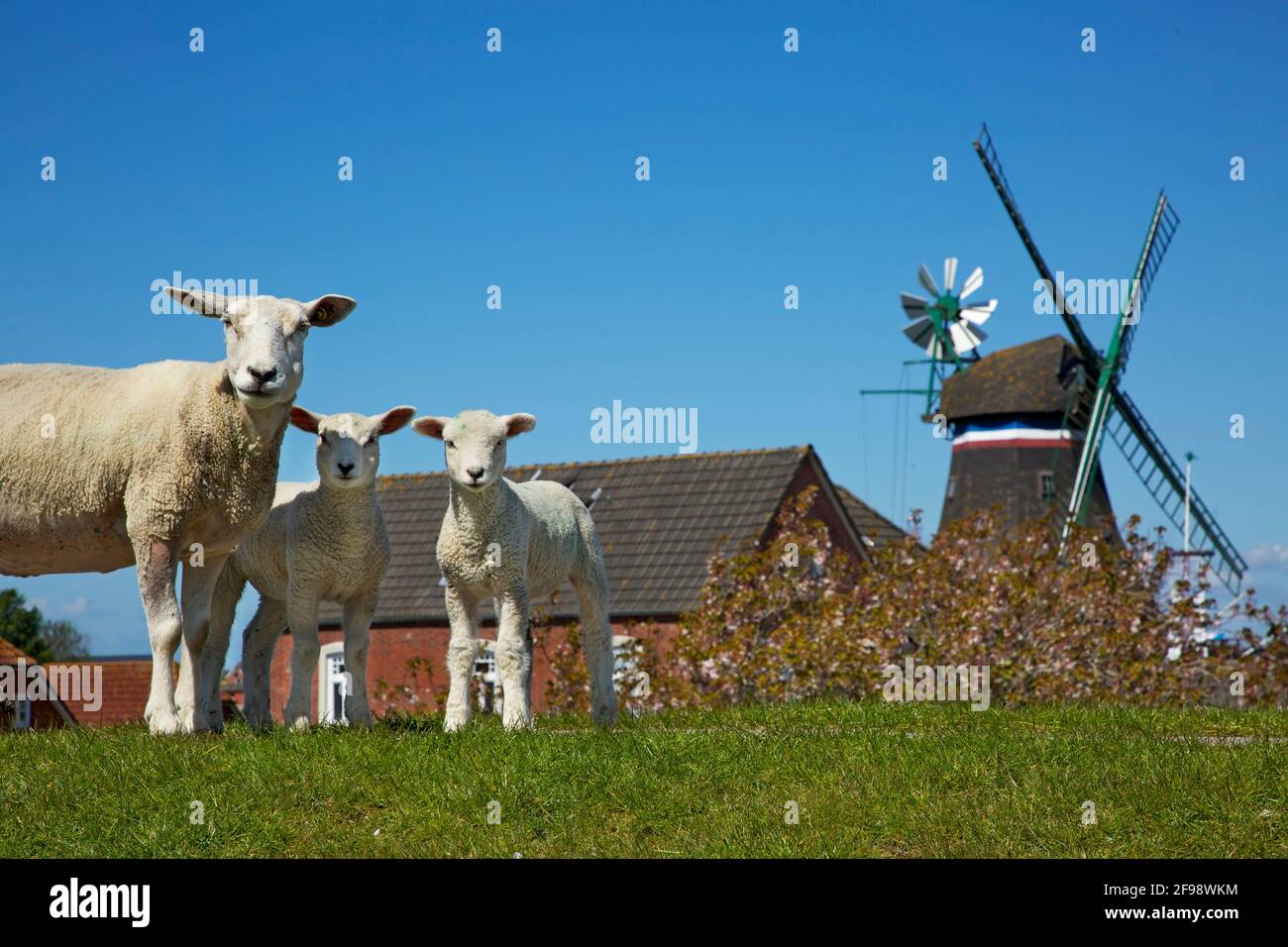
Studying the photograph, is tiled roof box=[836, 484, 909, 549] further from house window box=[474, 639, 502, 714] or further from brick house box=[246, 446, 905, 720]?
house window box=[474, 639, 502, 714]

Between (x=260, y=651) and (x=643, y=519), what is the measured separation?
18.8 m

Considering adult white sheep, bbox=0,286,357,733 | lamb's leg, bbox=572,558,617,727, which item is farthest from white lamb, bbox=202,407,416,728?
lamb's leg, bbox=572,558,617,727

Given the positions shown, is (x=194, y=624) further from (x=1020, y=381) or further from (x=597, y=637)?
(x=1020, y=381)

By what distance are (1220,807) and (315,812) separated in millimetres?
4990

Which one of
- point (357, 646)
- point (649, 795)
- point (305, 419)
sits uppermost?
point (305, 419)

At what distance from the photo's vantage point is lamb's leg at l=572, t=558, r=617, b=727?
1140cm

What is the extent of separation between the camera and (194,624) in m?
10.1

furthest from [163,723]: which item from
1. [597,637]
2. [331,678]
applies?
[331,678]

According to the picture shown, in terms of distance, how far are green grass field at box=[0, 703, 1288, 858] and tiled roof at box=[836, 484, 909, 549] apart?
23850 millimetres

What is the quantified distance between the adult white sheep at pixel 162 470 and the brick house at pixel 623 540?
53.5 feet

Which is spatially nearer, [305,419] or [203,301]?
[203,301]

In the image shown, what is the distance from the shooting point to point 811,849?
746 centimetres
